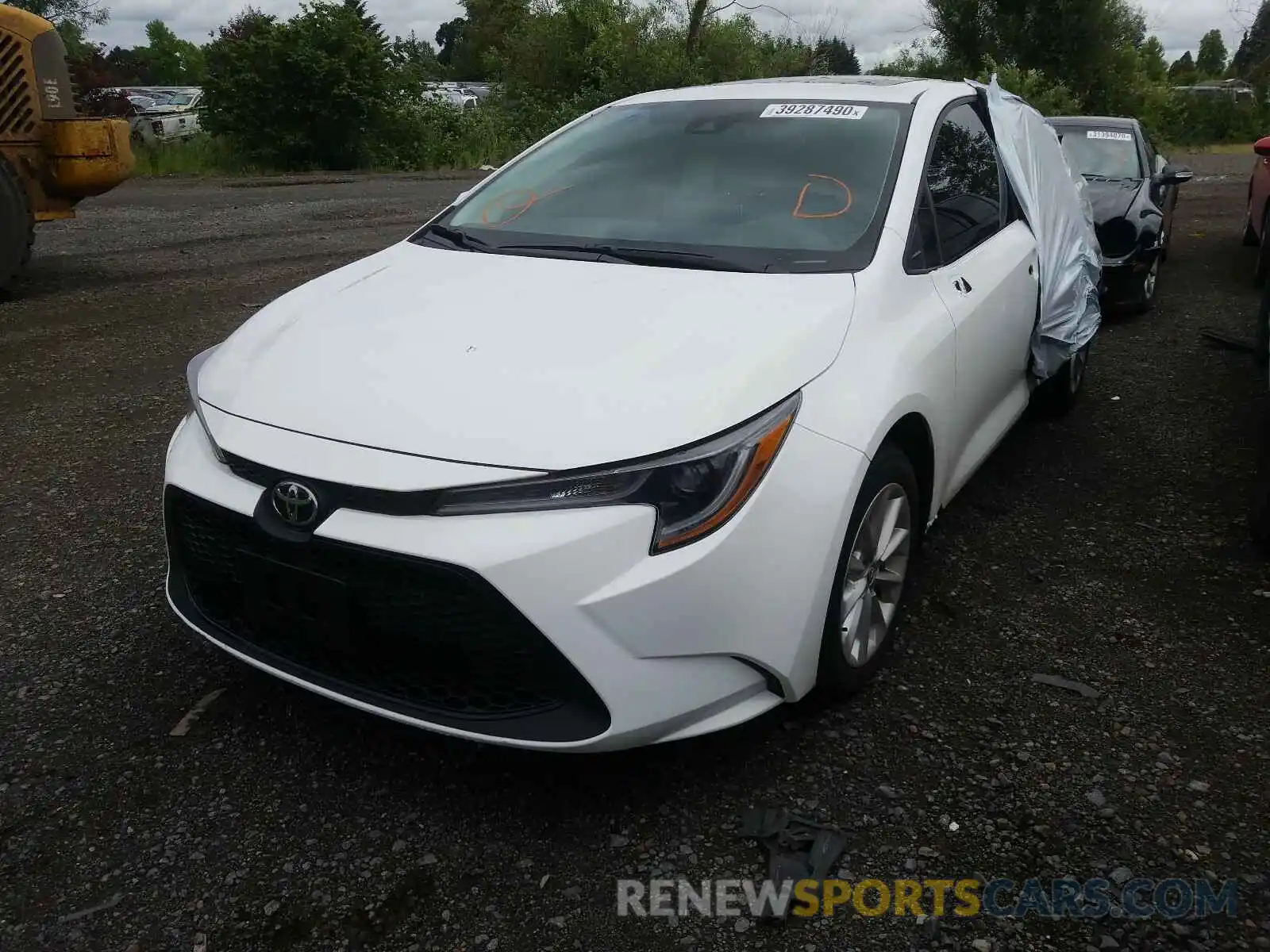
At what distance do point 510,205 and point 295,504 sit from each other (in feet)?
5.84

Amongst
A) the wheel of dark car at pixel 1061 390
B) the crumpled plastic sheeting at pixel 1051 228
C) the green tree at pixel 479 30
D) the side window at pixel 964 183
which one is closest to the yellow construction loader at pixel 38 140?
the crumpled plastic sheeting at pixel 1051 228

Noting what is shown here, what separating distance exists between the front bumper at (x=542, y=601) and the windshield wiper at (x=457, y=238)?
1204mm

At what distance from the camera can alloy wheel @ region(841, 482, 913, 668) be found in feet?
8.68

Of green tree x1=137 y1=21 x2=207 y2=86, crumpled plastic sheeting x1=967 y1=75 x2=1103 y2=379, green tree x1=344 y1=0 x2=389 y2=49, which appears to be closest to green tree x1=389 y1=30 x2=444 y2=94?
green tree x1=344 y1=0 x2=389 y2=49

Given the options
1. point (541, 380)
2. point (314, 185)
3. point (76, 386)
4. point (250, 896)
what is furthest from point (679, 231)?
point (314, 185)

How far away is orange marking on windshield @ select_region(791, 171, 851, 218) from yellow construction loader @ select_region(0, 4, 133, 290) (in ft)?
22.3

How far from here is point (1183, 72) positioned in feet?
192

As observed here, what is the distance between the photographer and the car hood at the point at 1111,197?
23.3ft

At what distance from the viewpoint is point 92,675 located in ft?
9.84

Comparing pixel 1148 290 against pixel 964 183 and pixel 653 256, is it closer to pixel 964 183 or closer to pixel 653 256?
pixel 964 183

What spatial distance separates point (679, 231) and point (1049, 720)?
69.8 inches

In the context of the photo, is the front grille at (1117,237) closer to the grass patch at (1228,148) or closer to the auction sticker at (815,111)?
the auction sticker at (815,111)

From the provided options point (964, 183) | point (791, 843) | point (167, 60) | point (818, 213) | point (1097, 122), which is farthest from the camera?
point (167, 60)

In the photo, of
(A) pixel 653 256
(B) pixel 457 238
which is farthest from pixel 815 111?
(B) pixel 457 238
